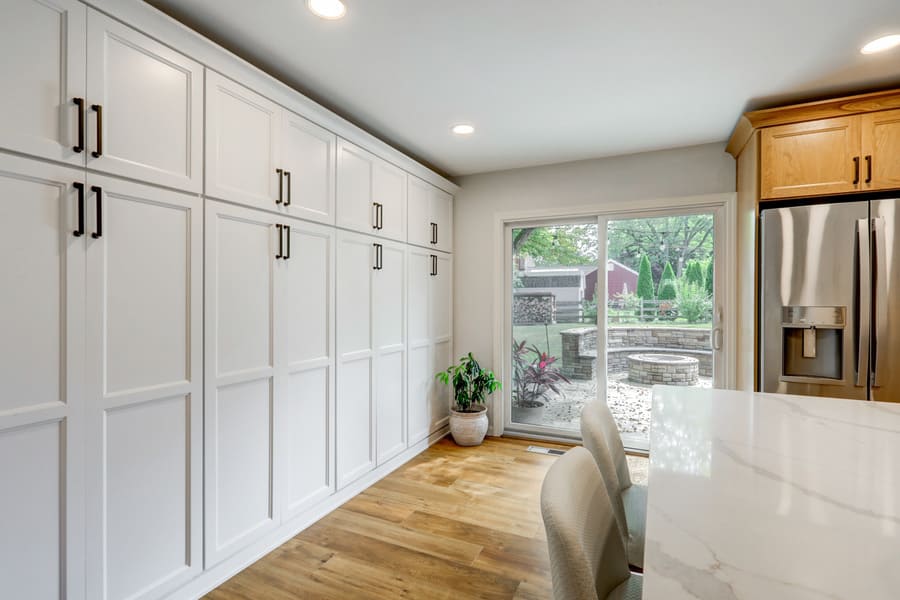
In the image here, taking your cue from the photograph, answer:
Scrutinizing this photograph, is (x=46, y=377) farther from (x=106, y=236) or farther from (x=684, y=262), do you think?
(x=684, y=262)

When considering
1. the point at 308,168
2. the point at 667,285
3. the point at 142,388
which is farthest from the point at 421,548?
the point at 667,285

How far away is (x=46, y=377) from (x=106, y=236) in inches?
19.4

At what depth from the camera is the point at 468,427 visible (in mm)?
3715

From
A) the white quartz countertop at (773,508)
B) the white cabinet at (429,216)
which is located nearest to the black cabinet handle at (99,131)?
the white quartz countertop at (773,508)

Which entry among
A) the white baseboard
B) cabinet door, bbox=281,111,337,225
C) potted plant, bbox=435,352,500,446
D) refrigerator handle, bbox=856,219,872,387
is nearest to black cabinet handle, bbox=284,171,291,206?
cabinet door, bbox=281,111,337,225

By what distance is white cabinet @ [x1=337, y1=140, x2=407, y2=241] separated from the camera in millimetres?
2686

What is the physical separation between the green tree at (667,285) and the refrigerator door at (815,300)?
855mm

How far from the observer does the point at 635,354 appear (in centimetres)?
361

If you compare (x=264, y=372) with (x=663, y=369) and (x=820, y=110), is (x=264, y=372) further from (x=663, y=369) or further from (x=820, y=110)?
(x=820, y=110)

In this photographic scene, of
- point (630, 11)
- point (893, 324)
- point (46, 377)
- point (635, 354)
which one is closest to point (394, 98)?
point (630, 11)

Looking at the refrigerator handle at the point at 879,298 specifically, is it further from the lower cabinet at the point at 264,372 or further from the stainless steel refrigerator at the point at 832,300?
the lower cabinet at the point at 264,372

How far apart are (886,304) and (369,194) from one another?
9.83ft

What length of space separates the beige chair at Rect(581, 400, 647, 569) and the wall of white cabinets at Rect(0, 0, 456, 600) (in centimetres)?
154

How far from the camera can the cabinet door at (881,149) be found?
2.33 m
